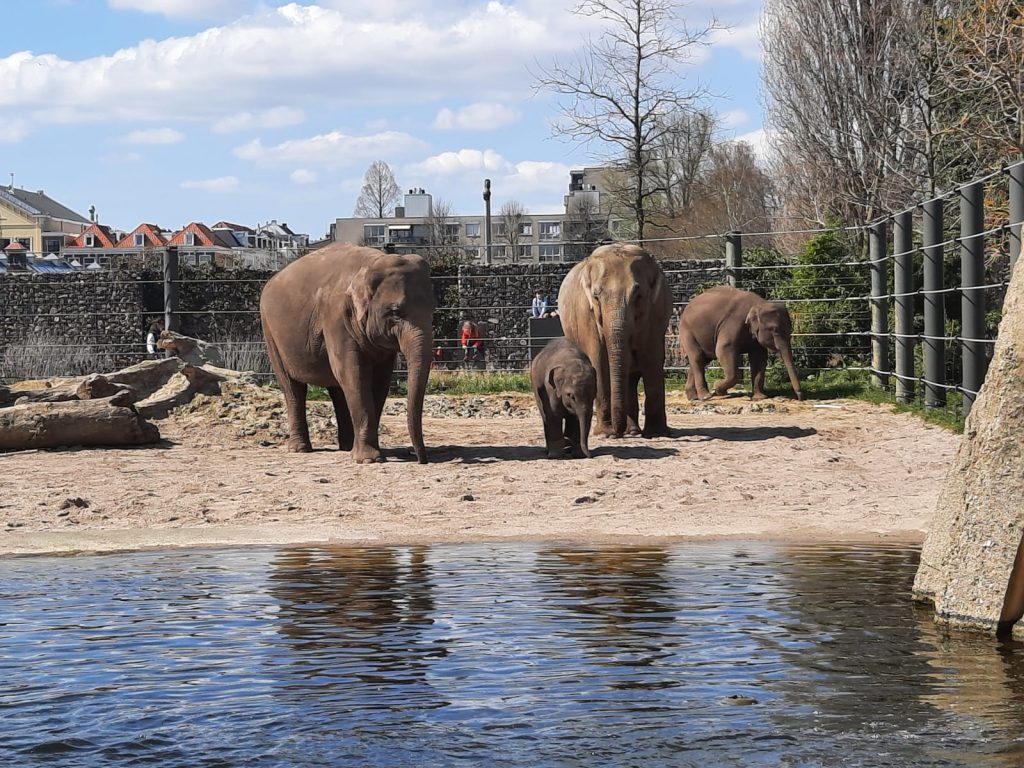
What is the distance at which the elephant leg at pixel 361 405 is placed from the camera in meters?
11.9

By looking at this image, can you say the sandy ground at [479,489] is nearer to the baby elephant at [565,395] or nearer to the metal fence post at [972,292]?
the baby elephant at [565,395]

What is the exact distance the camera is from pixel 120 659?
532 cm

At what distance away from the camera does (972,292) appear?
12.3m

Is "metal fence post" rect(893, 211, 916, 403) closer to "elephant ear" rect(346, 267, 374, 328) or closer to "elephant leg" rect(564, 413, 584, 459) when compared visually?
"elephant leg" rect(564, 413, 584, 459)

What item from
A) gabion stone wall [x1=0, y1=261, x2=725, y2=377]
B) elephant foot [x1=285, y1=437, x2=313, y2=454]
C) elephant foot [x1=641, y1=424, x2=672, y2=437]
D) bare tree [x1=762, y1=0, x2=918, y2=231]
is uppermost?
bare tree [x1=762, y1=0, x2=918, y2=231]

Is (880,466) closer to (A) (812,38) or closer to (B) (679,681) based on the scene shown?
(B) (679,681)

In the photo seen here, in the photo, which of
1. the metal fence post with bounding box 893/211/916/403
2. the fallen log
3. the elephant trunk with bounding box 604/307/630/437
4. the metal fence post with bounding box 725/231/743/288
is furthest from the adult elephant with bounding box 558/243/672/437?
the metal fence post with bounding box 725/231/743/288

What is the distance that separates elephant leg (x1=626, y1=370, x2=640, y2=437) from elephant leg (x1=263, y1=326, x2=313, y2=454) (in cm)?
288

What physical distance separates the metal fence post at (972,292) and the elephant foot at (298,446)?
5.62 meters

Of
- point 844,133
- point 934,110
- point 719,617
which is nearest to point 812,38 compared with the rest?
point 844,133

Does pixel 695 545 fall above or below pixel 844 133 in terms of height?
below

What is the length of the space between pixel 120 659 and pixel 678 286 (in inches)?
883

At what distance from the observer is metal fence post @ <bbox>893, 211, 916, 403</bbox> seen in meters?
15.9

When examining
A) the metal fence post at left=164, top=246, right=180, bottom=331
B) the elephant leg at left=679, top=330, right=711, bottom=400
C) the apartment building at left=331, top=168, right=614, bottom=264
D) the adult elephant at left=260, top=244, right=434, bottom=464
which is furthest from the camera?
the apartment building at left=331, top=168, right=614, bottom=264
